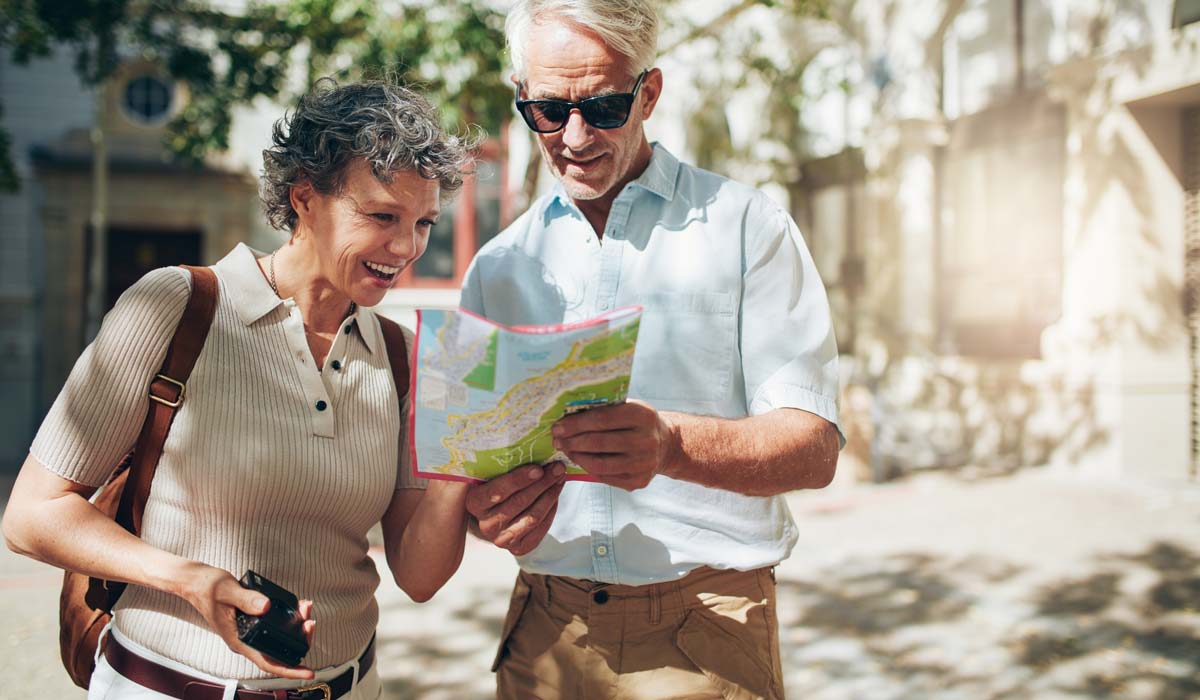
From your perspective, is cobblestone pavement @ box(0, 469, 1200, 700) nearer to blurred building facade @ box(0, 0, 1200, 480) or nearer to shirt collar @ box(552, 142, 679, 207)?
blurred building facade @ box(0, 0, 1200, 480)

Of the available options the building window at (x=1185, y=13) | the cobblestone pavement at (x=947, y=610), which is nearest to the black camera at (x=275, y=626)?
the cobblestone pavement at (x=947, y=610)

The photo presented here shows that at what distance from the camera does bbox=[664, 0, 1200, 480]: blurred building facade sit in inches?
345

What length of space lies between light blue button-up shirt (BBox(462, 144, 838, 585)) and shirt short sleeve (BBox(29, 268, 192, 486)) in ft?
2.42

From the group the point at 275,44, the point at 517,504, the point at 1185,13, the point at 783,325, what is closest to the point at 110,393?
the point at 517,504

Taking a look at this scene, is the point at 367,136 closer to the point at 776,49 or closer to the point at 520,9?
the point at 520,9

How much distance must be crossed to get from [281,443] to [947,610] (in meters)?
4.99

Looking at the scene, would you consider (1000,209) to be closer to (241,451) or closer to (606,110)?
(606,110)

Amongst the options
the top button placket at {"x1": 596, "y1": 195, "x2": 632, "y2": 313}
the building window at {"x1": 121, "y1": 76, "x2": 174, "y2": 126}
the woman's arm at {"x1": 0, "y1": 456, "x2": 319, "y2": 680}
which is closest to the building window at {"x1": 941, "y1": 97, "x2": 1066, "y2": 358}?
the top button placket at {"x1": 596, "y1": 195, "x2": 632, "y2": 313}

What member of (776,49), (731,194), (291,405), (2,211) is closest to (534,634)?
(291,405)

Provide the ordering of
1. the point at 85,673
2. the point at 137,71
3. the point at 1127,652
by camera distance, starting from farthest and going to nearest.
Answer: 1. the point at 137,71
2. the point at 1127,652
3. the point at 85,673

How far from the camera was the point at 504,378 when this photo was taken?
4.61 feet

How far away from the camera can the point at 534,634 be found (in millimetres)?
2164

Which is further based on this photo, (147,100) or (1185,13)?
(147,100)

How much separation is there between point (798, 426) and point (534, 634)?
82 cm
